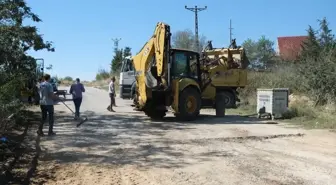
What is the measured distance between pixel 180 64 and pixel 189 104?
5.26 feet

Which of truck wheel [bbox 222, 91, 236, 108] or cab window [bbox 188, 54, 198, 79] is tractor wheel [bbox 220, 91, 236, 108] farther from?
cab window [bbox 188, 54, 198, 79]

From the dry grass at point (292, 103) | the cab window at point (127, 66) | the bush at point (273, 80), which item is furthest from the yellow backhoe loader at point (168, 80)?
the cab window at point (127, 66)

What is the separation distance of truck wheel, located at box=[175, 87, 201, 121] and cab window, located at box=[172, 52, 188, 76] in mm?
743

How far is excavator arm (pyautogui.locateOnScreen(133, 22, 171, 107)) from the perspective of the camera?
1709cm

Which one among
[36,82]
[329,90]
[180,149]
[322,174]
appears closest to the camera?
[322,174]

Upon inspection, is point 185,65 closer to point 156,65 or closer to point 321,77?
point 156,65

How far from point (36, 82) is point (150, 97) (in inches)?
388

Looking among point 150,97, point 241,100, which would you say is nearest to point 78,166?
point 150,97

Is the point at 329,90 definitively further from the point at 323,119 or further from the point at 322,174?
the point at 322,174

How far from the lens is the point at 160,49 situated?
17109mm

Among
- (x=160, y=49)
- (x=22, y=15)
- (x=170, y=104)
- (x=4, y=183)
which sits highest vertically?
(x=22, y=15)

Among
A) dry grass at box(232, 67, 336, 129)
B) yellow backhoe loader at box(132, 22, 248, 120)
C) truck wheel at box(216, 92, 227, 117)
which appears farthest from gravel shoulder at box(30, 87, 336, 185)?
truck wheel at box(216, 92, 227, 117)

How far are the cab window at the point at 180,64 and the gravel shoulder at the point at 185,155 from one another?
104 inches

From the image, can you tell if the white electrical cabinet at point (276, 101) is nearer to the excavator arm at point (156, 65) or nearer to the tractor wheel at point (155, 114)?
the tractor wheel at point (155, 114)
